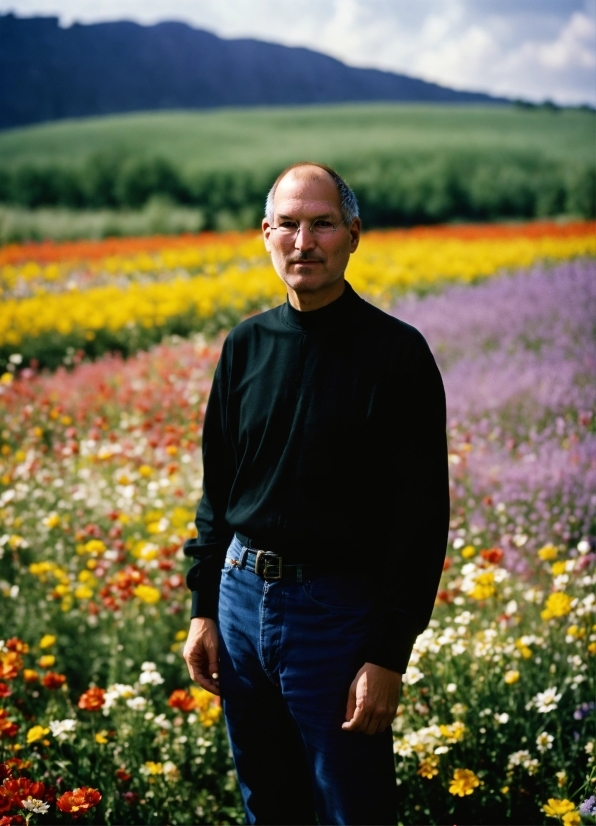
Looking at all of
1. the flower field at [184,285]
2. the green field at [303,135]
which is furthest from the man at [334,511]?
the flower field at [184,285]

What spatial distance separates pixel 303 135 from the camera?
27734 millimetres

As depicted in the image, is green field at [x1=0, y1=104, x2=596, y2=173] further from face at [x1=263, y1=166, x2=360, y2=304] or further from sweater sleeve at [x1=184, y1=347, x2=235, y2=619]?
sweater sleeve at [x1=184, y1=347, x2=235, y2=619]

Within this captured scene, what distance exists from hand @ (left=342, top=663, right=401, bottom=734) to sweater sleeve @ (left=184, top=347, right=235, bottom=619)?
1.81 ft

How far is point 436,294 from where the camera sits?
27.9 ft

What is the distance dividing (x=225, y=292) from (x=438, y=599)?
600 cm

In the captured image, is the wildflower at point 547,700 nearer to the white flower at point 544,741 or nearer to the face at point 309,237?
the white flower at point 544,741

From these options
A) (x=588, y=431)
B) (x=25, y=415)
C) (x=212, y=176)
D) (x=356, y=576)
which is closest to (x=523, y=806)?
(x=356, y=576)

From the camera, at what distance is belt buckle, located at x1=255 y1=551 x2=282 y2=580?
1783 mm

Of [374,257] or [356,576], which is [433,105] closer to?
[374,257]

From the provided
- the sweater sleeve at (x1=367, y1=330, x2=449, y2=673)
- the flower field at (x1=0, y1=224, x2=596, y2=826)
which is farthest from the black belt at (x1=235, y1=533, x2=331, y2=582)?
the flower field at (x1=0, y1=224, x2=596, y2=826)

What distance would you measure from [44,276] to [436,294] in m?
6.00

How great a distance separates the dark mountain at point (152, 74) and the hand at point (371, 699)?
5.54 metres

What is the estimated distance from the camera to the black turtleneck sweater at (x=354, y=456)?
169 centimetres

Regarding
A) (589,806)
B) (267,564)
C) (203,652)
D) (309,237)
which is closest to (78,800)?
(203,652)
